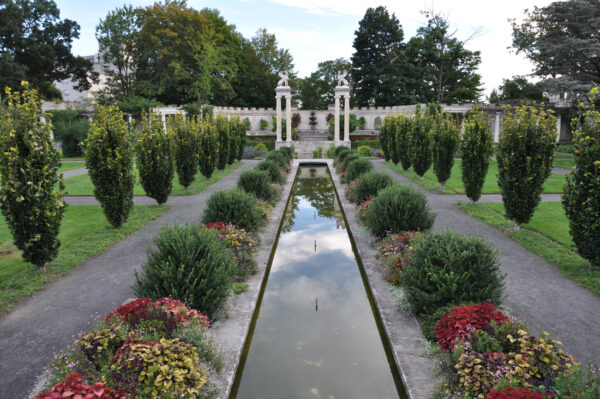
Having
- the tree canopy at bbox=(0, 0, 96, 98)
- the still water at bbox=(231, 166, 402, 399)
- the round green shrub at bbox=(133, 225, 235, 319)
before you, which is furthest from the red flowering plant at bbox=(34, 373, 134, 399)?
the tree canopy at bbox=(0, 0, 96, 98)

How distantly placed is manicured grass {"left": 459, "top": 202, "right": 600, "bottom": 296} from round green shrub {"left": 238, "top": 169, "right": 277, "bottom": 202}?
22.2ft

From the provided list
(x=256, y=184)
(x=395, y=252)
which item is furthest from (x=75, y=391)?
(x=256, y=184)

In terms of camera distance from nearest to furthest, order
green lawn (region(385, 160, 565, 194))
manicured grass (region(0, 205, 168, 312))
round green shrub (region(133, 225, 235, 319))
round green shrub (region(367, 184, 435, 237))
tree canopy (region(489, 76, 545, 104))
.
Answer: round green shrub (region(133, 225, 235, 319)), manicured grass (region(0, 205, 168, 312)), round green shrub (region(367, 184, 435, 237)), green lawn (region(385, 160, 565, 194)), tree canopy (region(489, 76, 545, 104))

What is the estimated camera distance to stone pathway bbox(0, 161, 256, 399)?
4781 mm

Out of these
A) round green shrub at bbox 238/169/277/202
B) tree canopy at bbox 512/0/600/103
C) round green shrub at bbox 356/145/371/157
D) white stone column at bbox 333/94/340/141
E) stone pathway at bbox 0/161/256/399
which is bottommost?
stone pathway at bbox 0/161/256/399

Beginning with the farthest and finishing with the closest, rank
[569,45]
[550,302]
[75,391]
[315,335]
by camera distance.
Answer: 1. [569,45]
2. [550,302]
3. [315,335]
4. [75,391]

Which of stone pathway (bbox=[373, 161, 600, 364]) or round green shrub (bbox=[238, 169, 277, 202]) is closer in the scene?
stone pathway (bbox=[373, 161, 600, 364])

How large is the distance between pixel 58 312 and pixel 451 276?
6.07 metres

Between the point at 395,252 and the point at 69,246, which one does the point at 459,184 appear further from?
the point at 69,246

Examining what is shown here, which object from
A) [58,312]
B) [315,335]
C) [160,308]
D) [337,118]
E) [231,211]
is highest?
[337,118]

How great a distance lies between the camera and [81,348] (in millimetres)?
4242

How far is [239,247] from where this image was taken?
26.1 ft

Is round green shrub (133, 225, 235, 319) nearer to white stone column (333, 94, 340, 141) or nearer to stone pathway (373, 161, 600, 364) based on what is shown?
stone pathway (373, 161, 600, 364)

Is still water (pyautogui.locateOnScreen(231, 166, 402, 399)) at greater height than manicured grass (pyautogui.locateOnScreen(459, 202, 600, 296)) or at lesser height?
lesser
